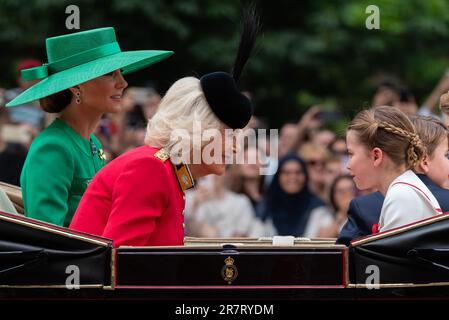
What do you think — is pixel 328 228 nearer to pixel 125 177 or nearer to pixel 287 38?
pixel 125 177

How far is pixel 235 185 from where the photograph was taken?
28.6ft

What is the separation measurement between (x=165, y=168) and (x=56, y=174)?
0.56 m

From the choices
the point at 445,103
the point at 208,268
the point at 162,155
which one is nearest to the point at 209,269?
the point at 208,268

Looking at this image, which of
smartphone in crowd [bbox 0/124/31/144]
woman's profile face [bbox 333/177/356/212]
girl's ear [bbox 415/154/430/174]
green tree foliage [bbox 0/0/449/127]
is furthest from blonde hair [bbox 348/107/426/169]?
green tree foliage [bbox 0/0/449/127]

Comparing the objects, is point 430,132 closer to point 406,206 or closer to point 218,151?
point 406,206

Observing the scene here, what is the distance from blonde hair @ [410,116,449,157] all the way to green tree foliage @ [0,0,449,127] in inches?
351

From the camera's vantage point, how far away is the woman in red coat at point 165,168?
11.8 ft

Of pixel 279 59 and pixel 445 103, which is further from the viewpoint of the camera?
pixel 279 59

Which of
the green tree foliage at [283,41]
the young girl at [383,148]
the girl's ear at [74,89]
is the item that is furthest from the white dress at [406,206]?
the green tree foliage at [283,41]

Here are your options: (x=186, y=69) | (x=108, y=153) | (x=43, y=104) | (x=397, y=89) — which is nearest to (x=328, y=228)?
(x=397, y=89)

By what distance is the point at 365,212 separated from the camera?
13.5 ft

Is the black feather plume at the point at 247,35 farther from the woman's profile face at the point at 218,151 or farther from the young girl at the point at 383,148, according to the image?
the young girl at the point at 383,148

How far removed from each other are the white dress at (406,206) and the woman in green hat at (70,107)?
1.06 metres
